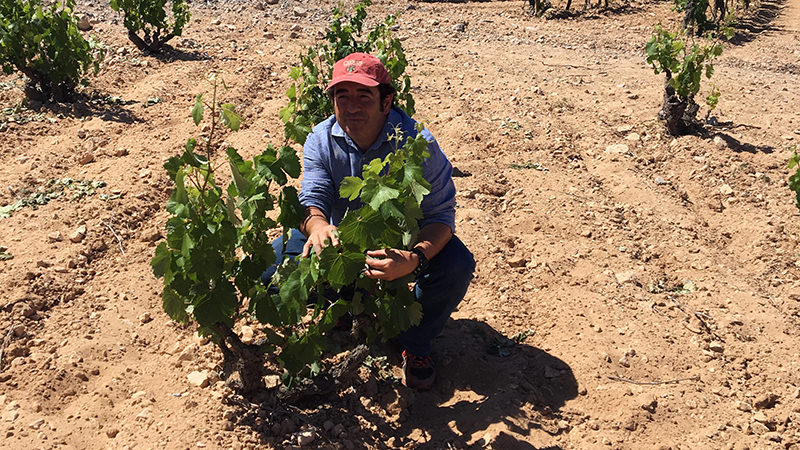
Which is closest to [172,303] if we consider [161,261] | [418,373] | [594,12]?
[161,261]

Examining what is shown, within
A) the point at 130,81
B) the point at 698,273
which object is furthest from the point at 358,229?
the point at 130,81

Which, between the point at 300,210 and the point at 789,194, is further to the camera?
the point at 789,194

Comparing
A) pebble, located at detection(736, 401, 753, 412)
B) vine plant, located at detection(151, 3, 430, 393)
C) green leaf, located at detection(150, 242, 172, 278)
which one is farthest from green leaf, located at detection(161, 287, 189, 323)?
pebble, located at detection(736, 401, 753, 412)

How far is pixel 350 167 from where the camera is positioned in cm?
297

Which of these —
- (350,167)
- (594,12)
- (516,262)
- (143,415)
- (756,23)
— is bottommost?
(756,23)

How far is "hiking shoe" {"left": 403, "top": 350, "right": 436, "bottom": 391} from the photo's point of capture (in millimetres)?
3104

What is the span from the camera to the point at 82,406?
280 cm

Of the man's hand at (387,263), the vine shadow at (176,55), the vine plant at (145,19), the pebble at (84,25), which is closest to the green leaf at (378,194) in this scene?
the man's hand at (387,263)

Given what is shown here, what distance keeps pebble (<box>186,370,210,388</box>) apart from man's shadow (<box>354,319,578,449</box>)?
0.68 metres

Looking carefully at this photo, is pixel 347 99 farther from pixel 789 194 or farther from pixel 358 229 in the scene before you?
pixel 789 194

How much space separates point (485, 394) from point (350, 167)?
113cm

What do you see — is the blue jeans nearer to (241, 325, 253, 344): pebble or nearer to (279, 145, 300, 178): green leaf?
(241, 325, 253, 344): pebble

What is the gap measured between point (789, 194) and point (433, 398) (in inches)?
126

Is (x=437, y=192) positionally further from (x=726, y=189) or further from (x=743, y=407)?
(x=726, y=189)
